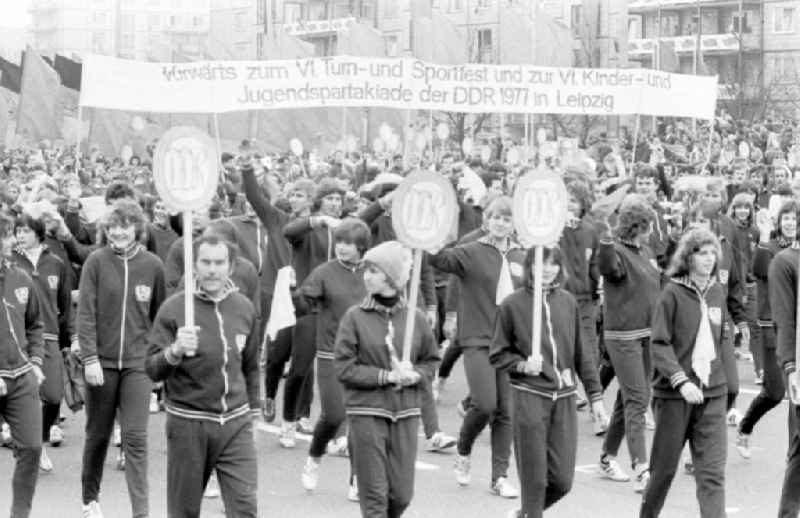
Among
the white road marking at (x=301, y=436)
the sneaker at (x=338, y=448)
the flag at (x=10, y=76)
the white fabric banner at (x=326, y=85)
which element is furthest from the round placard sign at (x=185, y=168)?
the flag at (x=10, y=76)

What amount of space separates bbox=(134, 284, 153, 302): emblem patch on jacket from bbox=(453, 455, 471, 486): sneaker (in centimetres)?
245

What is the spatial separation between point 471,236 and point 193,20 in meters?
140

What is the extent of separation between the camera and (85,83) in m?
15.4

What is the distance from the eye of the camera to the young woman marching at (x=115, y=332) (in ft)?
32.0

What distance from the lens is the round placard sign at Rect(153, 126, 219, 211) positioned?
854cm

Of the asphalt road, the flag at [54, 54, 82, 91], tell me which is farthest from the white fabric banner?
the flag at [54, 54, 82, 91]

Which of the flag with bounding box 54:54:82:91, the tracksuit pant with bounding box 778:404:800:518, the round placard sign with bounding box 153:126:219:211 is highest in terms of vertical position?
the flag with bounding box 54:54:82:91

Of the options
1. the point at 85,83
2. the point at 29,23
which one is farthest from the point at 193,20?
the point at 85,83

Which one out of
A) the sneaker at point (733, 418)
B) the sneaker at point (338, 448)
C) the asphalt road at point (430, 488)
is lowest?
the asphalt road at point (430, 488)

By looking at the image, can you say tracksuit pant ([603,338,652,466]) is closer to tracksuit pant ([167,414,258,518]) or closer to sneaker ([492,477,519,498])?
sneaker ([492,477,519,498])

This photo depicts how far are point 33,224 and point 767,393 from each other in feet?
17.5

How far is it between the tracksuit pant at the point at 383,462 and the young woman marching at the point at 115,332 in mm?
1783

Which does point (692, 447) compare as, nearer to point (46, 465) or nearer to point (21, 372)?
point (21, 372)

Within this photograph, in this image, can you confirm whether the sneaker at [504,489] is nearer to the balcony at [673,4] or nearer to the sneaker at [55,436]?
the sneaker at [55,436]
